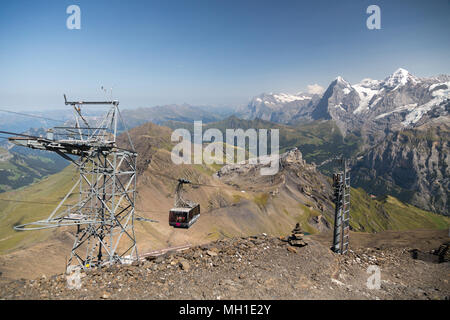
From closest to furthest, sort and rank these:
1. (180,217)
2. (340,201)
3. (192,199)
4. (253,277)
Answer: (253,277), (340,201), (180,217), (192,199)

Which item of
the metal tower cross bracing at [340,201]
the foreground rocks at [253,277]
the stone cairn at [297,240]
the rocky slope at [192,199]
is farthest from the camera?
the rocky slope at [192,199]

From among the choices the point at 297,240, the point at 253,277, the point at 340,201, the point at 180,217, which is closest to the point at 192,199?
the point at 180,217

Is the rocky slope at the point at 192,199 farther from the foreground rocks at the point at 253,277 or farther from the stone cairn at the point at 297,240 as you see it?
the stone cairn at the point at 297,240

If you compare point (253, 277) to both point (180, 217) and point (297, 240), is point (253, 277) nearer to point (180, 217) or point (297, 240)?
point (297, 240)

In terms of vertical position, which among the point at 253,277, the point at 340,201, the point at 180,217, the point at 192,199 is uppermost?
the point at 340,201

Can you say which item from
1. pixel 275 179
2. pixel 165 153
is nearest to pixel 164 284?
pixel 165 153

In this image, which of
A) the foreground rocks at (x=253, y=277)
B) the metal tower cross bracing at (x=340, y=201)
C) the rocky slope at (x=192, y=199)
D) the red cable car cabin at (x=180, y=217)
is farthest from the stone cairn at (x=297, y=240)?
the rocky slope at (x=192, y=199)

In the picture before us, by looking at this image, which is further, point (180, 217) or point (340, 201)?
point (180, 217)

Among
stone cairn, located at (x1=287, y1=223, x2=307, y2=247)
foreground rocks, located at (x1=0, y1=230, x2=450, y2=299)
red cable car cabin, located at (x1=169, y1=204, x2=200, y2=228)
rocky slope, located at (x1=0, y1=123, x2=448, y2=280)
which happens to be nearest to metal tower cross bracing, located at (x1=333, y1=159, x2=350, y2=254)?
foreground rocks, located at (x1=0, y1=230, x2=450, y2=299)

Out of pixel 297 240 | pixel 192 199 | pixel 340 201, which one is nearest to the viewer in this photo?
pixel 297 240
